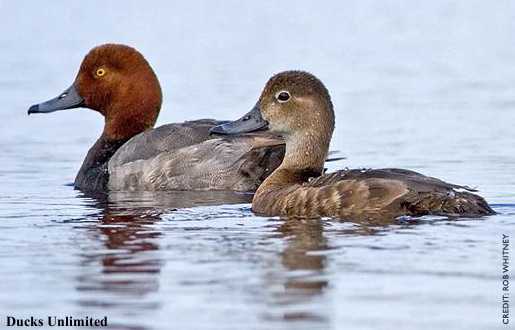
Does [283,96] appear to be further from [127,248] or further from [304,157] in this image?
[127,248]

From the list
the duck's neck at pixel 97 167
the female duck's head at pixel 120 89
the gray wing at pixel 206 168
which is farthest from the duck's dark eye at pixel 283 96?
the female duck's head at pixel 120 89

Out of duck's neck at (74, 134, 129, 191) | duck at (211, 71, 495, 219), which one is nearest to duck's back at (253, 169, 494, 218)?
duck at (211, 71, 495, 219)

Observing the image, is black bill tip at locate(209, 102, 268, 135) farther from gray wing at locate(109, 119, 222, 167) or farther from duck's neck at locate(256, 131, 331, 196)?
gray wing at locate(109, 119, 222, 167)

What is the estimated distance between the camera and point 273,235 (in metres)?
8.91

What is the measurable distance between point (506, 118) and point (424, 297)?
8529 mm

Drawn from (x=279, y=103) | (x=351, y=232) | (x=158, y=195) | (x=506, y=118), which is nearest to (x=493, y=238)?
(x=351, y=232)

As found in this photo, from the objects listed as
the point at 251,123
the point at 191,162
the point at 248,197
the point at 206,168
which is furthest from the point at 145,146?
the point at 251,123

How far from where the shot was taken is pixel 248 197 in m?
11.4

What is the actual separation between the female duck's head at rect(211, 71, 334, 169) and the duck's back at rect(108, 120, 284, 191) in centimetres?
130

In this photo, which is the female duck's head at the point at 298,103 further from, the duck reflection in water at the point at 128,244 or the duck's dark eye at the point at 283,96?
the duck reflection in water at the point at 128,244

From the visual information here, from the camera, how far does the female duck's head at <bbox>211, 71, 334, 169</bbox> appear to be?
10.4 m

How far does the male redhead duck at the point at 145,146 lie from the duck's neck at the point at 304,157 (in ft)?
3.48

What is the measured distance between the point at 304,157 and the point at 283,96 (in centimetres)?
45

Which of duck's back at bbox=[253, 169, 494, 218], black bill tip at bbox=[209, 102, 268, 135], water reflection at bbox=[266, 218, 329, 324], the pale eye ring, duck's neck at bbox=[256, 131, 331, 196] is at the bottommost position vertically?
water reflection at bbox=[266, 218, 329, 324]
